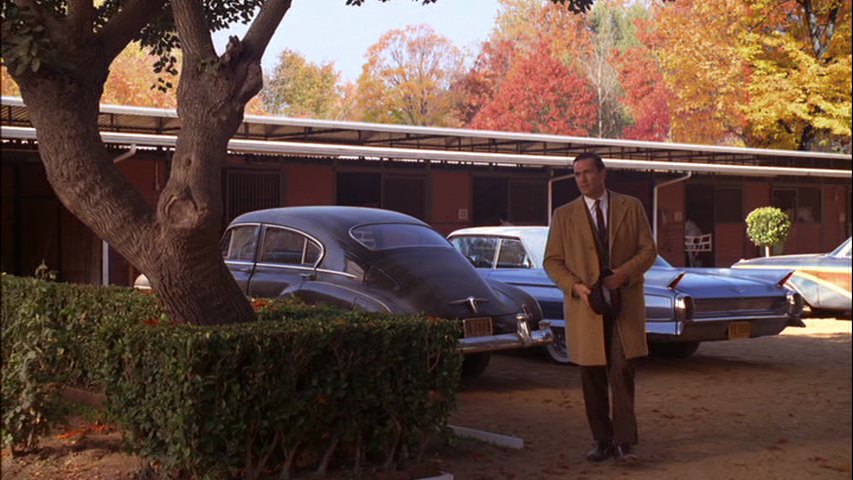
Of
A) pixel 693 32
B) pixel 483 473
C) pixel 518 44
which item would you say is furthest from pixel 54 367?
pixel 518 44

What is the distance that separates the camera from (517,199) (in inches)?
850

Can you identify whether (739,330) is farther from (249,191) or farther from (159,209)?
(249,191)

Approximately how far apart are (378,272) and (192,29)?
3422 millimetres

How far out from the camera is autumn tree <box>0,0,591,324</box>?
6035mm

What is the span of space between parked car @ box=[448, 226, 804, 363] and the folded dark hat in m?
3.81

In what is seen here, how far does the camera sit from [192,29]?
20.7ft

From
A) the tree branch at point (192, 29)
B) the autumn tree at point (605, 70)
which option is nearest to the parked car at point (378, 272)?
the tree branch at point (192, 29)

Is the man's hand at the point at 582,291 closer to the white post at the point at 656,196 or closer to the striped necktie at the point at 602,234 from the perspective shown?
the striped necktie at the point at 602,234

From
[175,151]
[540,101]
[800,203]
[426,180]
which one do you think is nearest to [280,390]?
[175,151]

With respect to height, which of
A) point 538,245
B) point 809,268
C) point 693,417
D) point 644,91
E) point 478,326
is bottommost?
point 693,417

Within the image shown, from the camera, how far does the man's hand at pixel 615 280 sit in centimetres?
628

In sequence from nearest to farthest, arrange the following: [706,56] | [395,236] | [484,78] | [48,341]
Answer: [48,341]
[395,236]
[706,56]
[484,78]

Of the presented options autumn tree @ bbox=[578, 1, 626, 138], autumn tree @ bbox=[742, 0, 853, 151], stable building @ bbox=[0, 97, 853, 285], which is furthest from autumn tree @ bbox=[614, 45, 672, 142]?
autumn tree @ bbox=[742, 0, 853, 151]

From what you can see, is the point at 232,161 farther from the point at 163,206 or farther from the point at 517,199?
the point at 163,206
